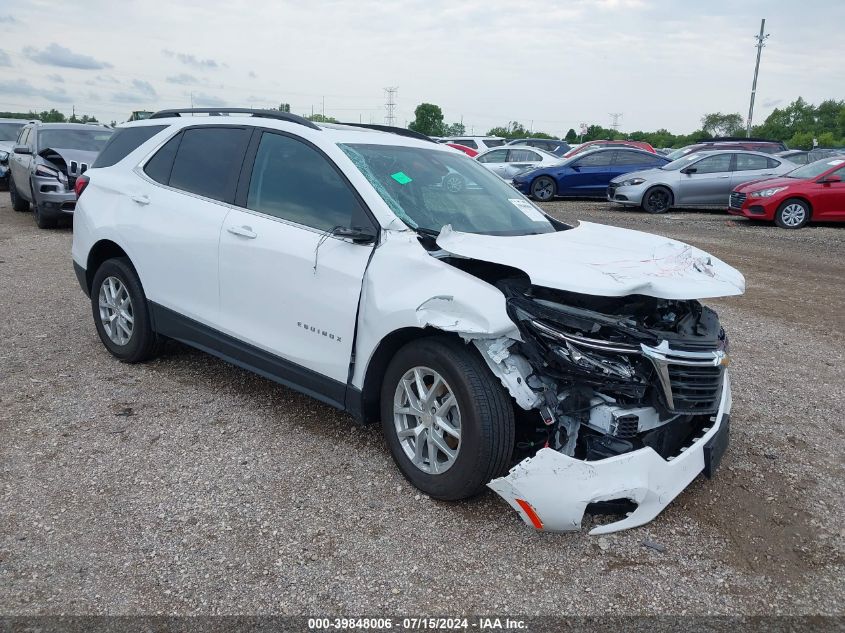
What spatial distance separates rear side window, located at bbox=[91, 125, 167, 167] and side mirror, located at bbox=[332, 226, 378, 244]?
2.27 metres

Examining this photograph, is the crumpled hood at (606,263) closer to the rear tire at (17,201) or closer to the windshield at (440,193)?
the windshield at (440,193)

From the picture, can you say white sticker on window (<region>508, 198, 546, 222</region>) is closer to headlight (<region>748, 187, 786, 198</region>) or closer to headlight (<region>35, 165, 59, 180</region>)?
headlight (<region>35, 165, 59, 180</region>)

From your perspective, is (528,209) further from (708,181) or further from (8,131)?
(8,131)

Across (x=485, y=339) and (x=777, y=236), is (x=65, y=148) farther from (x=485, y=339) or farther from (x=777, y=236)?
(x=777, y=236)

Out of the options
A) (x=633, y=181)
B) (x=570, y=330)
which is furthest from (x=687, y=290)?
(x=633, y=181)

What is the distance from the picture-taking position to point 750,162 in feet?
51.8

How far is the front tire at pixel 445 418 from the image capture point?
3.07 metres

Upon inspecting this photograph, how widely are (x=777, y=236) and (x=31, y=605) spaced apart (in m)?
13.2

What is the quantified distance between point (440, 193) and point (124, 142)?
269 cm

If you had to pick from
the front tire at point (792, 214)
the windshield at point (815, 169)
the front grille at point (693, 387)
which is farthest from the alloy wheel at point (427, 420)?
the windshield at point (815, 169)

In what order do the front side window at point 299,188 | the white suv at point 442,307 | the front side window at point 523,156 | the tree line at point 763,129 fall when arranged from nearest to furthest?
1. the white suv at point 442,307
2. the front side window at point 299,188
3. the front side window at point 523,156
4. the tree line at point 763,129

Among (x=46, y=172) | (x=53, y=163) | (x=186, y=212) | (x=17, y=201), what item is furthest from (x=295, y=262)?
(x=17, y=201)

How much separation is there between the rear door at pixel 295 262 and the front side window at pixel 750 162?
14.3 meters

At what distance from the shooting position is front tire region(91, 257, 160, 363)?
4848 mm
